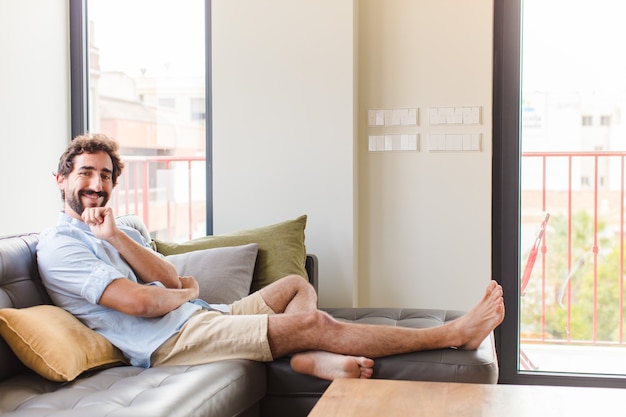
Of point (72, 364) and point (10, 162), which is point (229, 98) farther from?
point (72, 364)

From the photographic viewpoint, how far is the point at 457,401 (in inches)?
83.1

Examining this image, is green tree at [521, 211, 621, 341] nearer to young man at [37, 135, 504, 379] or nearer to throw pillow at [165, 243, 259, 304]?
young man at [37, 135, 504, 379]

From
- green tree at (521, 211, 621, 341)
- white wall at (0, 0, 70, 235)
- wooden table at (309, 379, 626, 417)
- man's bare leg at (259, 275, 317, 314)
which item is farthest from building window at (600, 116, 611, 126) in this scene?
white wall at (0, 0, 70, 235)

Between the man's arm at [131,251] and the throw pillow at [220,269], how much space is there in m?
0.26

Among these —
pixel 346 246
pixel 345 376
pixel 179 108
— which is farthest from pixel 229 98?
pixel 345 376

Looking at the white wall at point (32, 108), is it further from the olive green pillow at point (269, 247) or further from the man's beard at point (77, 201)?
the man's beard at point (77, 201)

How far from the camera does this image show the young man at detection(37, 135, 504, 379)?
103 inches

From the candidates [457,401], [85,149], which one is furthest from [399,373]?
[85,149]

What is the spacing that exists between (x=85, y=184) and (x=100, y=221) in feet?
0.61

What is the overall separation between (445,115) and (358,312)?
42.4 inches

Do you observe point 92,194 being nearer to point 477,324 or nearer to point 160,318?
point 160,318

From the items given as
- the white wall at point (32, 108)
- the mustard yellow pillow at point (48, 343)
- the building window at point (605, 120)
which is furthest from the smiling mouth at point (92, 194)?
the building window at point (605, 120)

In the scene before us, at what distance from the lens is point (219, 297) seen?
3.17 meters

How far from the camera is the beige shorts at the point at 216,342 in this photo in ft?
8.64
